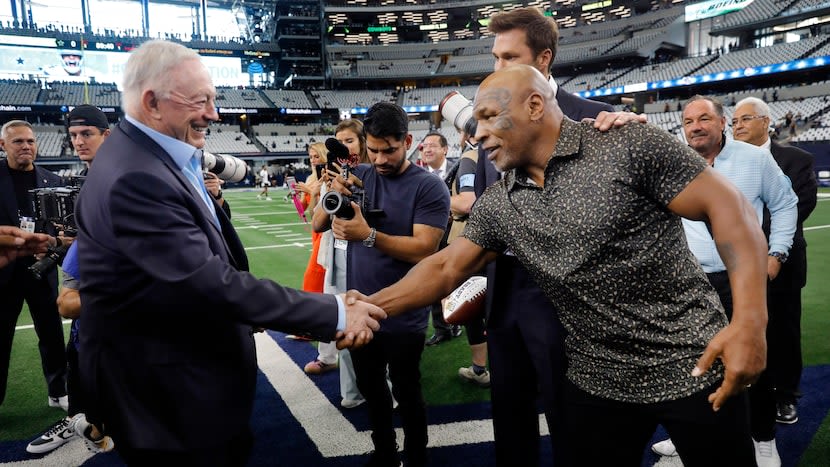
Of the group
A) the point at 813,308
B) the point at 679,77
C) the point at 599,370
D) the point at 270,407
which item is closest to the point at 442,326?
the point at 270,407

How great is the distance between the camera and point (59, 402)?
13.5 feet

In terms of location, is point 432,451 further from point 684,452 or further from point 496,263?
point 684,452

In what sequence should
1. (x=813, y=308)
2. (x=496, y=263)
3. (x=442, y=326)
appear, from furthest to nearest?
(x=813, y=308), (x=442, y=326), (x=496, y=263)

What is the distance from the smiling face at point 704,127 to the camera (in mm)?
3186

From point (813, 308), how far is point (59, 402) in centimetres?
787

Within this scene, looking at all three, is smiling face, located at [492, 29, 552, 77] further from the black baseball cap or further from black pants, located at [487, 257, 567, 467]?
the black baseball cap

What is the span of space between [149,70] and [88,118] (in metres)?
2.10

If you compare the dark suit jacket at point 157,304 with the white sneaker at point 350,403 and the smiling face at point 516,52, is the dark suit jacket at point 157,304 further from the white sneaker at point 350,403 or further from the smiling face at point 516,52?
the white sneaker at point 350,403

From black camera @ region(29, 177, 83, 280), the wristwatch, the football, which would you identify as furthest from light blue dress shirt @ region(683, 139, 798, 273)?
black camera @ region(29, 177, 83, 280)

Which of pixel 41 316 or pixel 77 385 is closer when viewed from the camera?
pixel 77 385

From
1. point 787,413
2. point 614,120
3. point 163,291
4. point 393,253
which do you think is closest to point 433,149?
point 393,253

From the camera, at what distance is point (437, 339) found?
555 cm

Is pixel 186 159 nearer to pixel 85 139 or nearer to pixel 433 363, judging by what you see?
pixel 85 139

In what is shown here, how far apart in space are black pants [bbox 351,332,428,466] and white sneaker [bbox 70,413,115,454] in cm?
178
